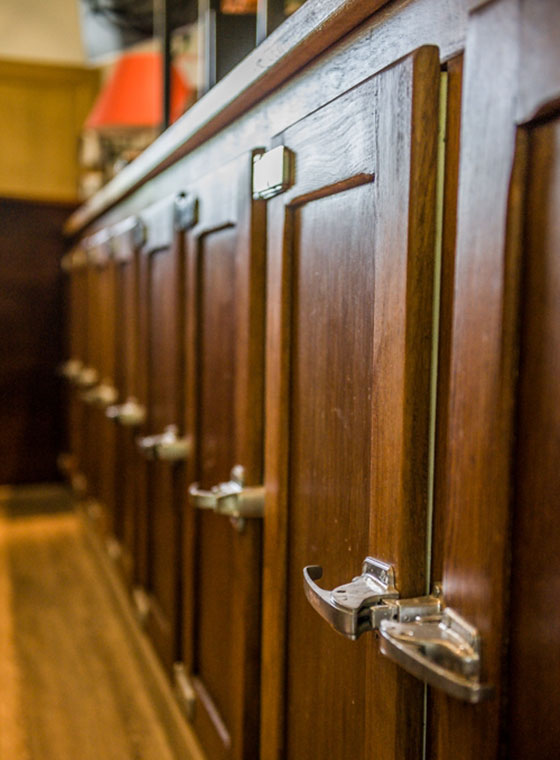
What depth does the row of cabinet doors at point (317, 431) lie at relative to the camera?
93 cm

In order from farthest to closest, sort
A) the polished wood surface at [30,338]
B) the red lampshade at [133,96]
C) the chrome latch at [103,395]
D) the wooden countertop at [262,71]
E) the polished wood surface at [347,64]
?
the polished wood surface at [30,338]
the red lampshade at [133,96]
the chrome latch at [103,395]
the wooden countertop at [262,71]
the polished wood surface at [347,64]

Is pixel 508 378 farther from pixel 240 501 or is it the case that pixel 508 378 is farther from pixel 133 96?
pixel 133 96

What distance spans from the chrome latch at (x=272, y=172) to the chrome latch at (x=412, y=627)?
0.63 m

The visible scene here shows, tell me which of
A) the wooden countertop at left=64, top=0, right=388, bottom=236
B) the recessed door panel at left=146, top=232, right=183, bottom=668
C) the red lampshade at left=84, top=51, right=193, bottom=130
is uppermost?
the red lampshade at left=84, top=51, right=193, bottom=130

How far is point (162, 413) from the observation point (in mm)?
2393

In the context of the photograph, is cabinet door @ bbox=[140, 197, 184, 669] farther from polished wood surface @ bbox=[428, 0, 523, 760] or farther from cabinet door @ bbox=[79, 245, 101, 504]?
polished wood surface @ bbox=[428, 0, 523, 760]

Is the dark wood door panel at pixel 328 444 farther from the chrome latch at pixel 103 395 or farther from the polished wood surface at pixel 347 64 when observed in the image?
the chrome latch at pixel 103 395

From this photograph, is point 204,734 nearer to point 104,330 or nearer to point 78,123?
point 104,330

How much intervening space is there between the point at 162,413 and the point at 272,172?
3.91 feet

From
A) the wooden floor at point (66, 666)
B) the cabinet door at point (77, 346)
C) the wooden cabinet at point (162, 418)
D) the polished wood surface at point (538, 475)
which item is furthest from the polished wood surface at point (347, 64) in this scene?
the cabinet door at point (77, 346)

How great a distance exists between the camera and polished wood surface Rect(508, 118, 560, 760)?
2.40ft

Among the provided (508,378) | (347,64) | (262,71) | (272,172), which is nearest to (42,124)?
(262,71)

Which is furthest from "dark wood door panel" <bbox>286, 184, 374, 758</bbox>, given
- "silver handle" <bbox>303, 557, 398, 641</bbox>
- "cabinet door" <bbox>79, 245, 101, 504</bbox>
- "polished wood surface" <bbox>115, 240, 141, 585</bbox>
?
"cabinet door" <bbox>79, 245, 101, 504</bbox>

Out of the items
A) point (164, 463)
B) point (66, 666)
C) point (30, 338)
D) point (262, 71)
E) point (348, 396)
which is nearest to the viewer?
point (348, 396)
